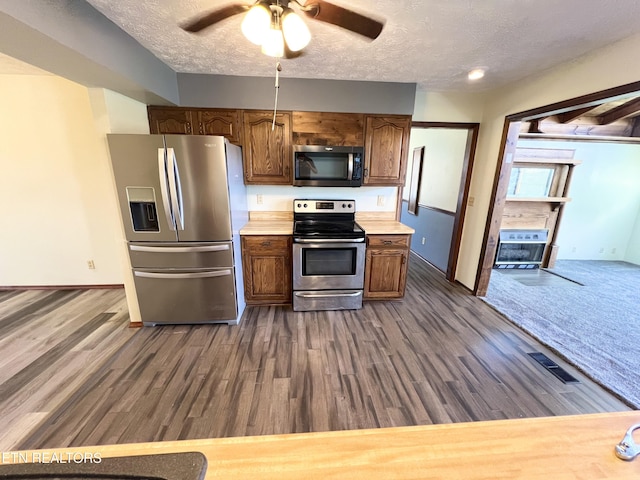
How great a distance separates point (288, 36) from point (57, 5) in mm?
1311

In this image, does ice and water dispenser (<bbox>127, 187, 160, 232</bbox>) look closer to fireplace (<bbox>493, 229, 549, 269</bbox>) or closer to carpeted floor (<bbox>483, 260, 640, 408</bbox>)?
carpeted floor (<bbox>483, 260, 640, 408</bbox>)

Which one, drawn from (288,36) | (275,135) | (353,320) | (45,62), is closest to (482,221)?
(353,320)

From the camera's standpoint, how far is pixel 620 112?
3.24 meters

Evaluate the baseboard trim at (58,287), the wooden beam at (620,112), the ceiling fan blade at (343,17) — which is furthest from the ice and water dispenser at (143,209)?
the wooden beam at (620,112)

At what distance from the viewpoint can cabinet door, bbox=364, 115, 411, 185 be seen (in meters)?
2.93

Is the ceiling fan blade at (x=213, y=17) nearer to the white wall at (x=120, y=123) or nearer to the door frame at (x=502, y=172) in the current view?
the white wall at (x=120, y=123)

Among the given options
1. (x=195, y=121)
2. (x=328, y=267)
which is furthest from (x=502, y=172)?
(x=195, y=121)

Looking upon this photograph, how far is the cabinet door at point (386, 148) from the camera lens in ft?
9.60

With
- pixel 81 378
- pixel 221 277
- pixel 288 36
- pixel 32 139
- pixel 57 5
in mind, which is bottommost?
pixel 81 378

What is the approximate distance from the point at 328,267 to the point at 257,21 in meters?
2.15

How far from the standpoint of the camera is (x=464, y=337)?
8.29 feet

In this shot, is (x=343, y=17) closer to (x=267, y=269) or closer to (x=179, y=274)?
(x=267, y=269)

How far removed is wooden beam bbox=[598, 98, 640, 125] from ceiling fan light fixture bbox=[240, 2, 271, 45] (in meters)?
4.38

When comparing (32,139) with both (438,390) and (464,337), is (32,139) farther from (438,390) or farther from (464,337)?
(464,337)
